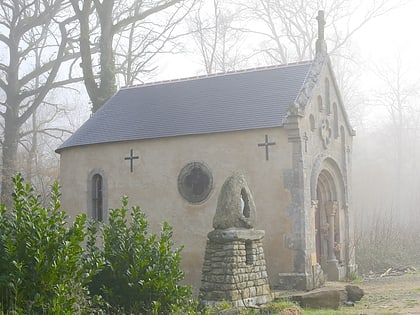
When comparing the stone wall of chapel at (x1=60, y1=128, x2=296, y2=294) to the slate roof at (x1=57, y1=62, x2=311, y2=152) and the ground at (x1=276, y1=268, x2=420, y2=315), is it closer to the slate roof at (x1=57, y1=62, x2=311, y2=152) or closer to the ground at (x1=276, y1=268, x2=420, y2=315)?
the slate roof at (x1=57, y1=62, x2=311, y2=152)

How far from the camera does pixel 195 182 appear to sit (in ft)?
53.8

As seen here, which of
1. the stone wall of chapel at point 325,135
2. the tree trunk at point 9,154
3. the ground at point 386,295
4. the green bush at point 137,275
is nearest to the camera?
the green bush at point 137,275

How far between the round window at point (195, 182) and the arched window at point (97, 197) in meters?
2.93

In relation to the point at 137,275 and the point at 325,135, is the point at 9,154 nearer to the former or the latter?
the point at 325,135

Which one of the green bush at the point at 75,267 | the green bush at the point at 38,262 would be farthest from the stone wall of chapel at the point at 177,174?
the green bush at the point at 38,262

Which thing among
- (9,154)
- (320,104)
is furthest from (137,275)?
(9,154)

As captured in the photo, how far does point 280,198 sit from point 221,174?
1.75m

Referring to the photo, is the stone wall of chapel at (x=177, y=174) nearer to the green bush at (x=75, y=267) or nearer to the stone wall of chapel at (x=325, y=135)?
the stone wall of chapel at (x=325, y=135)

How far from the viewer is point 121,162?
690 inches

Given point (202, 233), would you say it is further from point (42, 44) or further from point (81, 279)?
point (42, 44)

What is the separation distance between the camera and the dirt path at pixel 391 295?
12309mm

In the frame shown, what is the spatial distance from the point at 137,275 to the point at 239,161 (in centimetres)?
691

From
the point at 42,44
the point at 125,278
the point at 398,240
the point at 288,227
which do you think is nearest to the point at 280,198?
the point at 288,227

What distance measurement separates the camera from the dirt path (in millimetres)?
12309
